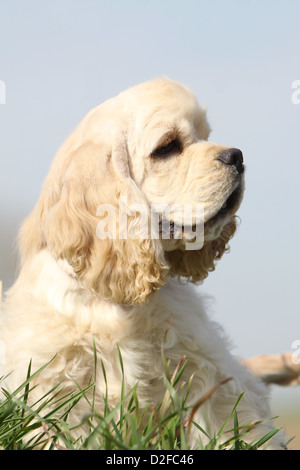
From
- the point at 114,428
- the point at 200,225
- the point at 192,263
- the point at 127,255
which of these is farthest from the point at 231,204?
the point at 114,428

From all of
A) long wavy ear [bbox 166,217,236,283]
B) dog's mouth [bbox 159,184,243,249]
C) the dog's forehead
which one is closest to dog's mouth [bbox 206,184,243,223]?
dog's mouth [bbox 159,184,243,249]

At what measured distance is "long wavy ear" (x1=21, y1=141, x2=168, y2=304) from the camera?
275 centimetres

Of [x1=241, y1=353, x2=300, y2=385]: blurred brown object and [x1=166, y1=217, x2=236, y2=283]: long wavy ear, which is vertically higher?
[x1=166, y1=217, x2=236, y2=283]: long wavy ear

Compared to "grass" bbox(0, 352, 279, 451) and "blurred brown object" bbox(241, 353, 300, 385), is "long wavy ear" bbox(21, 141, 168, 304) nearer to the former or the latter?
"grass" bbox(0, 352, 279, 451)

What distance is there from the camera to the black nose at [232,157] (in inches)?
110

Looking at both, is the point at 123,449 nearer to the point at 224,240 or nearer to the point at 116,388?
the point at 116,388

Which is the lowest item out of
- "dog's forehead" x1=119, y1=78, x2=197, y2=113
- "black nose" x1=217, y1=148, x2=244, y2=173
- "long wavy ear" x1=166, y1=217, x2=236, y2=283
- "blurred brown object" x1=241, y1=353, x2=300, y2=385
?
"blurred brown object" x1=241, y1=353, x2=300, y2=385

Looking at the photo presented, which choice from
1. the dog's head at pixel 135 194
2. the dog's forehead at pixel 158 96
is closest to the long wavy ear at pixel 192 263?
the dog's head at pixel 135 194

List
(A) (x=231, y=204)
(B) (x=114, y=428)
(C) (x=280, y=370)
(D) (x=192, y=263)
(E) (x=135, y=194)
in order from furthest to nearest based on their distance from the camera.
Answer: (C) (x=280, y=370)
(D) (x=192, y=263)
(A) (x=231, y=204)
(E) (x=135, y=194)
(B) (x=114, y=428)

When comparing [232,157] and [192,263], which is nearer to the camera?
[232,157]

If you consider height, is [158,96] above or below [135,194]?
above

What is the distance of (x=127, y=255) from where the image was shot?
111 inches

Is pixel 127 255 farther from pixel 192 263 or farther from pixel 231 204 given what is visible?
pixel 231 204

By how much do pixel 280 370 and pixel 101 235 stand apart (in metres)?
1.59
